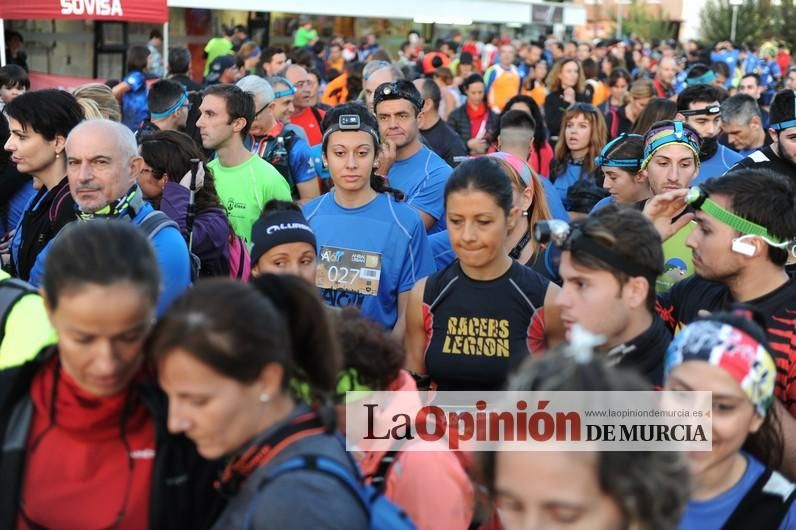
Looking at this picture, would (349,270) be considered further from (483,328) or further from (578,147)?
(578,147)

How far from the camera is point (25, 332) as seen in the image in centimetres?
266

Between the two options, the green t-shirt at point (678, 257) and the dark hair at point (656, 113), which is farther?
the dark hair at point (656, 113)

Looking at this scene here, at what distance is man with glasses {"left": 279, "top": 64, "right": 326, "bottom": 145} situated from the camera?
918cm

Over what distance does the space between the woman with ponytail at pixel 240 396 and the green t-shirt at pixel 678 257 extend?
9.04 feet

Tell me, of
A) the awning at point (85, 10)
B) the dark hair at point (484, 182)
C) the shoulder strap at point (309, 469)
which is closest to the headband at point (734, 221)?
the dark hair at point (484, 182)

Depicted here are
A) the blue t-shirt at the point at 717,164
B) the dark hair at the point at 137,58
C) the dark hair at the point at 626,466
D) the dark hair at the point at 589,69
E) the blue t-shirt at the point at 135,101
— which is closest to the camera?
the dark hair at the point at 626,466

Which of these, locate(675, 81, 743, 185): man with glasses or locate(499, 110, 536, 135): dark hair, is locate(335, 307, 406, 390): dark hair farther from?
locate(499, 110, 536, 135): dark hair

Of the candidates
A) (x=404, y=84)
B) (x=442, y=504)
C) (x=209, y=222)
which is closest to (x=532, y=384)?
(x=442, y=504)

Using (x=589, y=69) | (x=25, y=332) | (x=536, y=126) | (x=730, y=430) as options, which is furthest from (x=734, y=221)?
(x=589, y=69)

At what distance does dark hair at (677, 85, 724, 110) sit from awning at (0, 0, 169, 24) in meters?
7.21

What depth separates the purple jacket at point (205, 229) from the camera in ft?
16.1

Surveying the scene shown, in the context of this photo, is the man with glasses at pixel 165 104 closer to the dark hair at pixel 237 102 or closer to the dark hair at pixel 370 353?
the dark hair at pixel 237 102

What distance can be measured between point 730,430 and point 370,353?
1.00 m

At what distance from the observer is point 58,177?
4.89m
